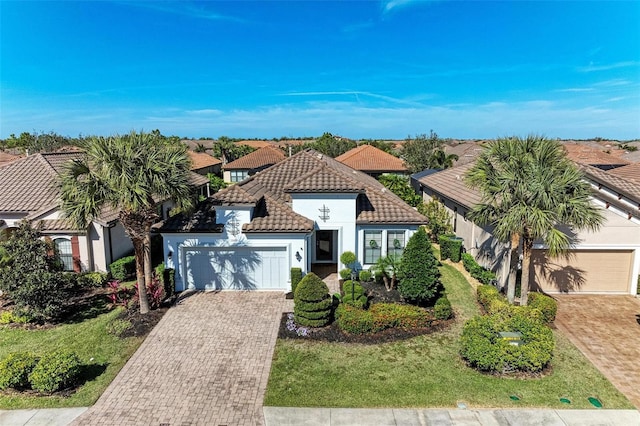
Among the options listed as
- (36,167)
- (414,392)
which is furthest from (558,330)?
(36,167)

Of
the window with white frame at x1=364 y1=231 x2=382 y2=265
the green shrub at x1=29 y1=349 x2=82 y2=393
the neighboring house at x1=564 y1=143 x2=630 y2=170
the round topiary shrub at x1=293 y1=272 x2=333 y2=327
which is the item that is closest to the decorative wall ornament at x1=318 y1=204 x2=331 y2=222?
the window with white frame at x1=364 y1=231 x2=382 y2=265

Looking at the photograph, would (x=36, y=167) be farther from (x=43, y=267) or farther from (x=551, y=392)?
(x=551, y=392)

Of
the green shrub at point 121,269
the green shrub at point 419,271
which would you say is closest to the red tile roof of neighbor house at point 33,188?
the green shrub at point 121,269

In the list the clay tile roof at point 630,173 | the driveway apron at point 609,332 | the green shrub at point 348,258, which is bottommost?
the driveway apron at point 609,332

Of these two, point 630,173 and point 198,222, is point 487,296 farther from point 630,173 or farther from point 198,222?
point 630,173

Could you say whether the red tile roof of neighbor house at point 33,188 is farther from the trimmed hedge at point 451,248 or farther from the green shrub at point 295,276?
the trimmed hedge at point 451,248

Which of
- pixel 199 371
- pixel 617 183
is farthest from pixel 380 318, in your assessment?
pixel 617 183
